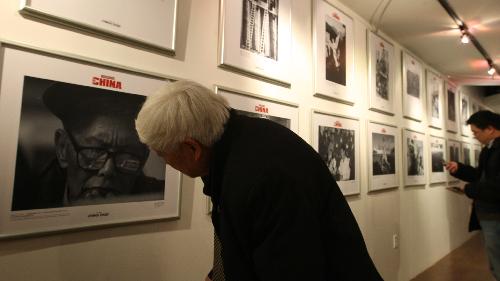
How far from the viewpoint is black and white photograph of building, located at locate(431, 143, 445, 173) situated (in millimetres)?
4230

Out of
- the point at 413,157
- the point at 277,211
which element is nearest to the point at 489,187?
the point at 413,157

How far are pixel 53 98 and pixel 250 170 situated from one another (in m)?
0.82

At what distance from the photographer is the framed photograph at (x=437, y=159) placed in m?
4.21

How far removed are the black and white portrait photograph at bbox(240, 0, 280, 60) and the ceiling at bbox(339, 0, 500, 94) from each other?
1086 mm

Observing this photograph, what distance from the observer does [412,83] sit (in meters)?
3.80

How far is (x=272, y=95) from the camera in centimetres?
203

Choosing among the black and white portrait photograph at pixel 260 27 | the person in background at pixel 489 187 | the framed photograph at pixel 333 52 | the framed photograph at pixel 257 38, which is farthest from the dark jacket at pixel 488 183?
the black and white portrait photograph at pixel 260 27

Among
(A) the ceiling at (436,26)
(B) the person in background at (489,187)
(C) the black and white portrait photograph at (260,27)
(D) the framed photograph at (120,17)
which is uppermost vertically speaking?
(A) the ceiling at (436,26)

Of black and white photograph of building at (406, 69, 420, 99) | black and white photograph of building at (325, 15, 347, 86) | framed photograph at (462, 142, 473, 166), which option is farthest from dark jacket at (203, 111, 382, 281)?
framed photograph at (462, 142, 473, 166)

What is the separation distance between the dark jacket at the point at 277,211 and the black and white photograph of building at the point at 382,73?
2.48 meters

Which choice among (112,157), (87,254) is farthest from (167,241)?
(112,157)

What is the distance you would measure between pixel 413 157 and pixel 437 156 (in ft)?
3.09

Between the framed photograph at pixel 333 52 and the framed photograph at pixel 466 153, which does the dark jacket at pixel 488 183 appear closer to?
the framed photograph at pixel 333 52

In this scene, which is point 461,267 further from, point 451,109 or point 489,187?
point 451,109
